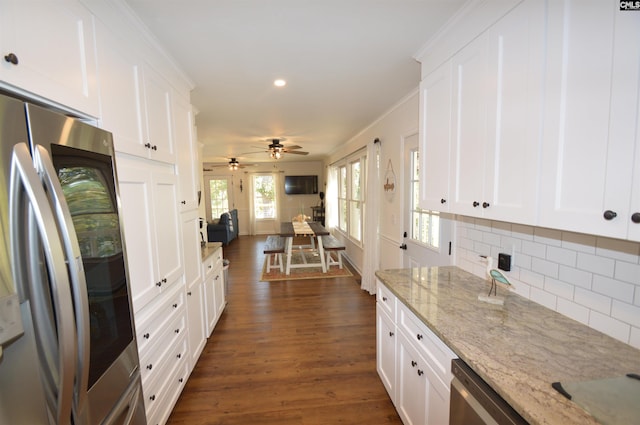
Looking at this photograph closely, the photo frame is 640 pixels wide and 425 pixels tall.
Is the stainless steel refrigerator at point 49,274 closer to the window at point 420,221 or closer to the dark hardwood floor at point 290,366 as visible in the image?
the dark hardwood floor at point 290,366

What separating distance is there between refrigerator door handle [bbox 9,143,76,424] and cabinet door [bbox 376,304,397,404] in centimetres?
158

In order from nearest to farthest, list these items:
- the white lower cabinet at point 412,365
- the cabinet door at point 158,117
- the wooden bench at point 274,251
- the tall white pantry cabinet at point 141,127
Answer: the tall white pantry cabinet at point 141,127
the white lower cabinet at point 412,365
the cabinet door at point 158,117
the wooden bench at point 274,251

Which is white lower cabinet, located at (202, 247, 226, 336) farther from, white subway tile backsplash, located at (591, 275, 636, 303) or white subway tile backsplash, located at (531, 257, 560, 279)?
white subway tile backsplash, located at (591, 275, 636, 303)

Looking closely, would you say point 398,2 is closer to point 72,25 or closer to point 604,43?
point 604,43

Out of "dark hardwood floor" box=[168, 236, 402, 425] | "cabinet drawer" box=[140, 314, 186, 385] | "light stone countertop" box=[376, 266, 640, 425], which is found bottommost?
"dark hardwood floor" box=[168, 236, 402, 425]

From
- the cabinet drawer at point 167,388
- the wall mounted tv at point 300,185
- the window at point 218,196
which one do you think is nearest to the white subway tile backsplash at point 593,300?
the cabinet drawer at point 167,388

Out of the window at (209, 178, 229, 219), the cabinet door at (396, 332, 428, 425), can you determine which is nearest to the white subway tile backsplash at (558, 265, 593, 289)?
the cabinet door at (396, 332, 428, 425)

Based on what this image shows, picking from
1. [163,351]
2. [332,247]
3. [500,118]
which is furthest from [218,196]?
[500,118]

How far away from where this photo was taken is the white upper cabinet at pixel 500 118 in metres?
1.07

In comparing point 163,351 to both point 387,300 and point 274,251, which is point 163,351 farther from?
point 274,251

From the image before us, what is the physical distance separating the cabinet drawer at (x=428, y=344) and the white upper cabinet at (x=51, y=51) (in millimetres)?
1806

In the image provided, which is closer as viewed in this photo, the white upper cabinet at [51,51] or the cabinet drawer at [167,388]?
the white upper cabinet at [51,51]

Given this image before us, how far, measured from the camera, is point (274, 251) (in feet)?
14.9

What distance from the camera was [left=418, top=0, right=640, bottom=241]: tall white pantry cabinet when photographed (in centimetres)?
80
